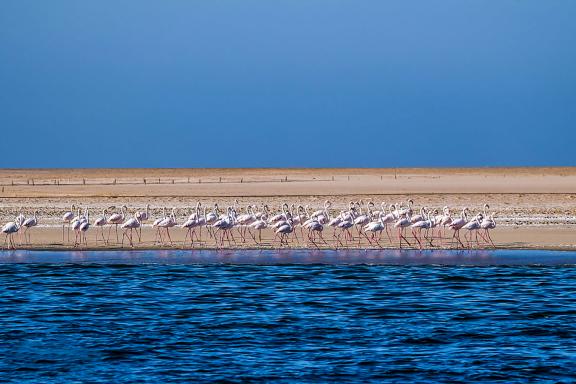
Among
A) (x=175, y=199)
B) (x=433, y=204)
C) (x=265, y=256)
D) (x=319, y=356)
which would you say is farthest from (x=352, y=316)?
(x=175, y=199)

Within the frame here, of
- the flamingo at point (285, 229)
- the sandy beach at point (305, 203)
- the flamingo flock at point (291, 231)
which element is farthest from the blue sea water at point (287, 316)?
the sandy beach at point (305, 203)

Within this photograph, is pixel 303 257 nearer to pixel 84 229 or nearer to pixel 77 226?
pixel 84 229

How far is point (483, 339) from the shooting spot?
15.6 metres

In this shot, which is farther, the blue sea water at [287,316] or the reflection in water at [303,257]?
the reflection in water at [303,257]

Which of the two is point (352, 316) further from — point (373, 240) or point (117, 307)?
point (373, 240)

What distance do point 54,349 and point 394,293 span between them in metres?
6.62

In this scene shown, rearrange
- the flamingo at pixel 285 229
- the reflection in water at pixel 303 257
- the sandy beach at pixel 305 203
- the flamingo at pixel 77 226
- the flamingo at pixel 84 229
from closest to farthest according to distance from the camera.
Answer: the reflection in water at pixel 303 257 → the flamingo at pixel 285 229 → the flamingo at pixel 84 229 → the flamingo at pixel 77 226 → the sandy beach at pixel 305 203

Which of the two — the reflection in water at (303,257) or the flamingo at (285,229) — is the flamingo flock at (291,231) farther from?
the reflection in water at (303,257)

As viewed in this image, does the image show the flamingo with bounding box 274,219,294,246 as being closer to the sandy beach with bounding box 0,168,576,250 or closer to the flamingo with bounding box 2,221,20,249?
the sandy beach with bounding box 0,168,576,250

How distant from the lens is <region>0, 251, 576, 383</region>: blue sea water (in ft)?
45.5

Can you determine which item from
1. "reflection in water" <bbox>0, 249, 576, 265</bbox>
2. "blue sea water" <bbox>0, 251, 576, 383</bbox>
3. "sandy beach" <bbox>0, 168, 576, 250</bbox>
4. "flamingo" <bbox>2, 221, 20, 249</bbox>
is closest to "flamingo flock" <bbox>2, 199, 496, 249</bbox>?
"flamingo" <bbox>2, 221, 20, 249</bbox>

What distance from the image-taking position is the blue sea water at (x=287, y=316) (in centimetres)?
1387

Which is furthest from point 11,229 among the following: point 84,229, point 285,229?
point 285,229

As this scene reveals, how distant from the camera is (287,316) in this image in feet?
57.1
